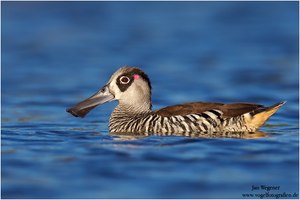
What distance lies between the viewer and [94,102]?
16.7 m

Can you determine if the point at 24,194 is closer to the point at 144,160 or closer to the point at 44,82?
the point at 144,160

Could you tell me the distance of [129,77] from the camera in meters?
16.3

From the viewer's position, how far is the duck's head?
16281mm

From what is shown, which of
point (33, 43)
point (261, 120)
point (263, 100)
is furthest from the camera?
point (33, 43)

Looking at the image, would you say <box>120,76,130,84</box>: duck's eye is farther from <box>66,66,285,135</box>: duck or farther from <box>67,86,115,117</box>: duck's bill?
<box>66,66,285,135</box>: duck

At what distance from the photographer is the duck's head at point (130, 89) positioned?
16.3m

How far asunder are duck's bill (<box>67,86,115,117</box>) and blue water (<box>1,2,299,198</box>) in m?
0.38

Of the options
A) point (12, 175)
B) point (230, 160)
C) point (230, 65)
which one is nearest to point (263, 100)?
point (230, 65)

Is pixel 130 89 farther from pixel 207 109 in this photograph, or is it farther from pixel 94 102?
pixel 207 109

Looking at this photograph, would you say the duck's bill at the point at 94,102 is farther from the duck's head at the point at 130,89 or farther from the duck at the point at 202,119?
the duck at the point at 202,119

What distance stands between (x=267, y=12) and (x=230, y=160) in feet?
83.0

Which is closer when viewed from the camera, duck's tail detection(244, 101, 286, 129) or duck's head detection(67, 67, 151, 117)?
duck's tail detection(244, 101, 286, 129)

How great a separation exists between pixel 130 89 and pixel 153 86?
8092 millimetres

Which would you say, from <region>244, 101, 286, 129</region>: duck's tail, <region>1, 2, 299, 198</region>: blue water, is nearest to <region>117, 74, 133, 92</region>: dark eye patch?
<region>1, 2, 299, 198</region>: blue water
